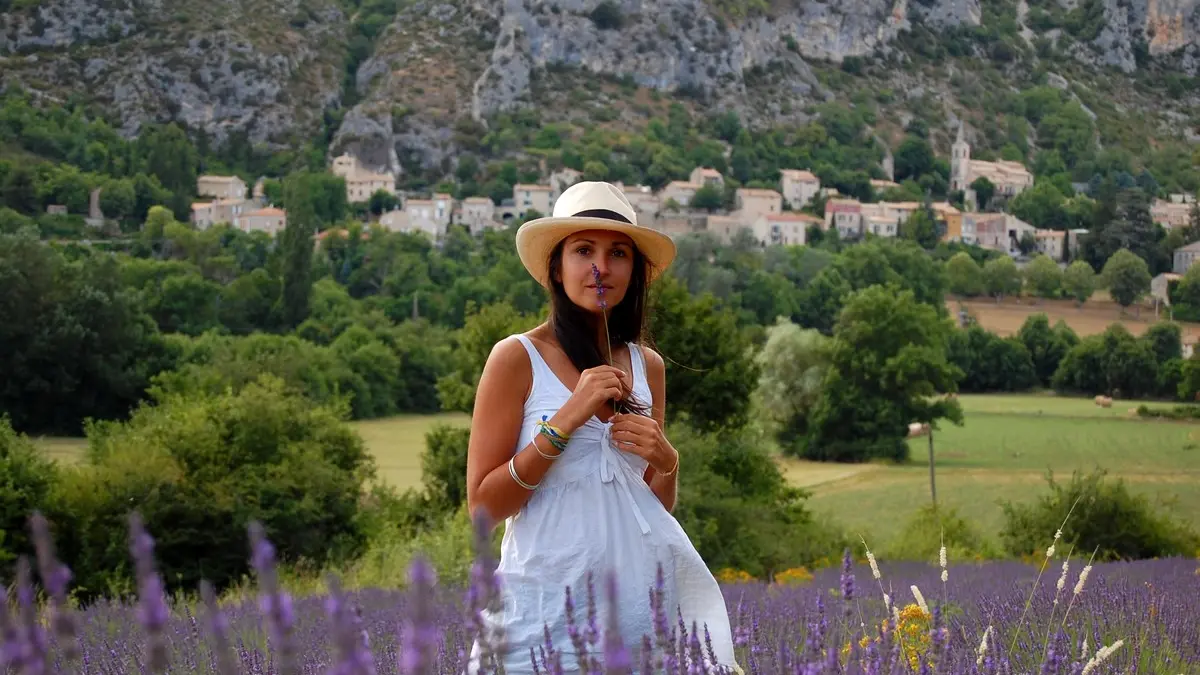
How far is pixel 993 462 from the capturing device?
3747 cm

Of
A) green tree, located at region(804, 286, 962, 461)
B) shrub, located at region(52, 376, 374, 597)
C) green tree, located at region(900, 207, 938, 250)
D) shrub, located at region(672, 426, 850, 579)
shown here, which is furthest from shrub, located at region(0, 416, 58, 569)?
green tree, located at region(900, 207, 938, 250)

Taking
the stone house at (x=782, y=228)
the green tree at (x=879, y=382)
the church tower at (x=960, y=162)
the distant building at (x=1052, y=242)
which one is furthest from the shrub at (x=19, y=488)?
the church tower at (x=960, y=162)

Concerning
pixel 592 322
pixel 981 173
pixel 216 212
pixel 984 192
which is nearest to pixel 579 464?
pixel 592 322

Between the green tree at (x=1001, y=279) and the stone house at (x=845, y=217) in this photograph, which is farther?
the stone house at (x=845, y=217)

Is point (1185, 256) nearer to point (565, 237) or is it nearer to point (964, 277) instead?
point (964, 277)

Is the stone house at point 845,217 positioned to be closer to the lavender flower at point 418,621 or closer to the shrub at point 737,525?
the shrub at point 737,525

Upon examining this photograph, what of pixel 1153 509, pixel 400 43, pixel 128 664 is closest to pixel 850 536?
pixel 1153 509

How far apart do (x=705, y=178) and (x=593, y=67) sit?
1257 inches

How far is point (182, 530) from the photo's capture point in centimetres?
1528

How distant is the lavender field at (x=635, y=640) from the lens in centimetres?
88

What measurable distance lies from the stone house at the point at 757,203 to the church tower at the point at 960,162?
2627 cm

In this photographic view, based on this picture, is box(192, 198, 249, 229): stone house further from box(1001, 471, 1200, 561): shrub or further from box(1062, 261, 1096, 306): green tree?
box(1001, 471, 1200, 561): shrub

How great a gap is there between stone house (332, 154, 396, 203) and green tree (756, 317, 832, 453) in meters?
75.5

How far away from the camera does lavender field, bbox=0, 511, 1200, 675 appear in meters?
0.88
